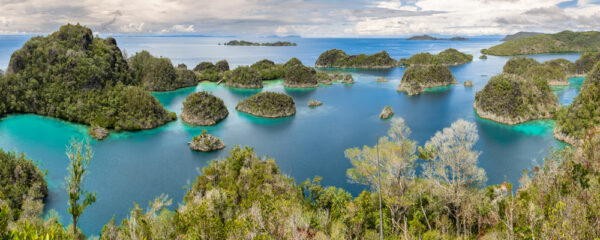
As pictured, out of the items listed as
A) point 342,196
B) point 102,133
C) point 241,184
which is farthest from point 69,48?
point 342,196

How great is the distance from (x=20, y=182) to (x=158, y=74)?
221 ft

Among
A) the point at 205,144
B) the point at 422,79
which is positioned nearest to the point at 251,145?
the point at 205,144

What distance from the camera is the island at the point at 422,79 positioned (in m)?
90.3

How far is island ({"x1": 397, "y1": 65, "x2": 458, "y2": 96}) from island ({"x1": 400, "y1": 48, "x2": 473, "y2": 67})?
173 ft

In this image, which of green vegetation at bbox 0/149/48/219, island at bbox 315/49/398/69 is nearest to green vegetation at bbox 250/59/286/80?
island at bbox 315/49/398/69

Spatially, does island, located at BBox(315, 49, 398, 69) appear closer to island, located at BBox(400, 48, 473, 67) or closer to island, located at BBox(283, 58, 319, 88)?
island, located at BBox(400, 48, 473, 67)

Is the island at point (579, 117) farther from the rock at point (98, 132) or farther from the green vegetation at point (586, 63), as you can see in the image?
the green vegetation at point (586, 63)

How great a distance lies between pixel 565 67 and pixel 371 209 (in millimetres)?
120884

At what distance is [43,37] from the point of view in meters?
72.1

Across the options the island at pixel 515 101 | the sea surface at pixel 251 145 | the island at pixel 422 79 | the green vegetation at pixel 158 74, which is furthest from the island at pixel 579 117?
the green vegetation at pixel 158 74

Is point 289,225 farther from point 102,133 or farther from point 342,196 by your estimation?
point 102,133

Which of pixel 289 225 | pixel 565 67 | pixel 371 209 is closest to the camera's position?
pixel 289 225

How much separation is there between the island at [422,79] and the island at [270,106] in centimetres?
3887

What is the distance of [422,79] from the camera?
98.1 metres
